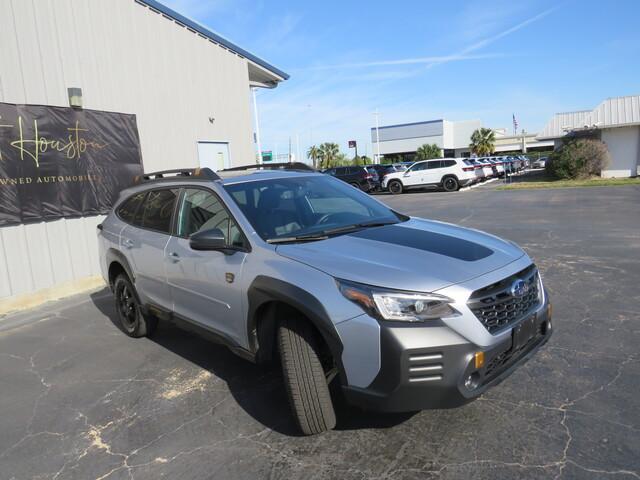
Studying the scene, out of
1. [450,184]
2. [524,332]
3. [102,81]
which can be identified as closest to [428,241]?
[524,332]

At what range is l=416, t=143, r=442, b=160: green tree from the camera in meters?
70.0

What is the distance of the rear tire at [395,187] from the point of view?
24.9 metres

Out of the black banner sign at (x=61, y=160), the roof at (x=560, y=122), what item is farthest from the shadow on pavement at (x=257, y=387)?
the roof at (x=560, y=122)

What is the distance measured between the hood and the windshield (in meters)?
0.28

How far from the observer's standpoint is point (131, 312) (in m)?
5.02

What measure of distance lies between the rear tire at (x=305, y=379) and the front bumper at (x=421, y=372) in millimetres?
334

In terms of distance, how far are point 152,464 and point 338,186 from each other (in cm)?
271

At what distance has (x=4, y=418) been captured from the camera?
140 inches

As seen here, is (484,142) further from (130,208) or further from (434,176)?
(130,208)

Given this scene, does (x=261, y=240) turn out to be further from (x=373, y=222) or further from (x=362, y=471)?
(x=362, y=471)

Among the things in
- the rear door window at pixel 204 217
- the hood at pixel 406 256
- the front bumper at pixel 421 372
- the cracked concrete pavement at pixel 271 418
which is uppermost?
the rear door window at pixel 204 217

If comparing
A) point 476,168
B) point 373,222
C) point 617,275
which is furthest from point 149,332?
point 476,168

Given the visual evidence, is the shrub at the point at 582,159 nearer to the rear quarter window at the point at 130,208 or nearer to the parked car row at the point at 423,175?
the parked car row at the point at 423,175

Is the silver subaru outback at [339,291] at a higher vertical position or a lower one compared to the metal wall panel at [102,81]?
lower
